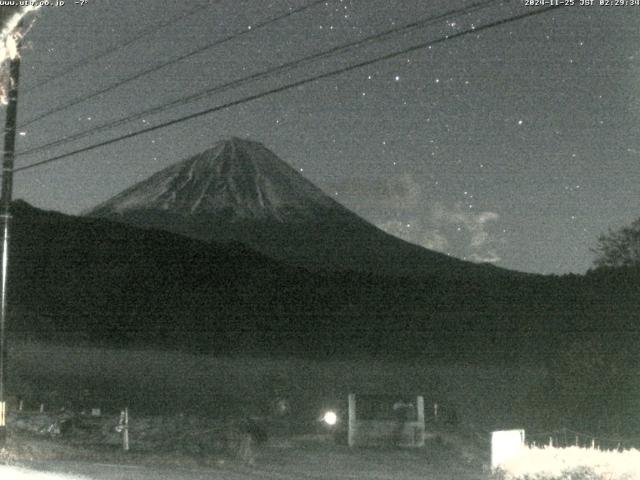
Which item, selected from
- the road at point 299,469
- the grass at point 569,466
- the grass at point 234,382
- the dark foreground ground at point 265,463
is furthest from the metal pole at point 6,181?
the grass at point 234,382

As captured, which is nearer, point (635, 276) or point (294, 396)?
point (294, 396)

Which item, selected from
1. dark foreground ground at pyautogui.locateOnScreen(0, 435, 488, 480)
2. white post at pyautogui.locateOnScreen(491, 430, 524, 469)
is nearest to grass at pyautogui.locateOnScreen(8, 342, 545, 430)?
dark foreground ground at pyautogui.locateOnScreen(0, 435, 488, 480)

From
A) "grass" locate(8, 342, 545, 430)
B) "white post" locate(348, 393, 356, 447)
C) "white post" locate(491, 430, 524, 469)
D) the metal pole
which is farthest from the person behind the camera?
"grass" locate(8, 342, 545, 430)

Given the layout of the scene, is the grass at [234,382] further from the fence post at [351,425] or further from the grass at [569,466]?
the grass at [569,466]

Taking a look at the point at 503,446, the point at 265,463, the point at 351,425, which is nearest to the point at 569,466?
the point at 503,446

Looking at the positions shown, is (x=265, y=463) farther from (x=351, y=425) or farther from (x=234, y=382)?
(x=234, y=382)

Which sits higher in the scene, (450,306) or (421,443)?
(450,306)

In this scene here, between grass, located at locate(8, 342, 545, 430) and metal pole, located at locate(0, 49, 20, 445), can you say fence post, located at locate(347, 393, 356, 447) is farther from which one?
metal pole, located at locate(0, 49, 20, 445)

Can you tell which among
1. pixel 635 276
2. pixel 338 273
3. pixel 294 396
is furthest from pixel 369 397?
pixel 338 273

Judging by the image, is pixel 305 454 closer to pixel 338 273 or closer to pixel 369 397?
pixel 369 397

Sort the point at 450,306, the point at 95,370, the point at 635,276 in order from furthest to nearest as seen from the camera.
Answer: the point at 450,306 < the point at 635,276 < the point at 95,370

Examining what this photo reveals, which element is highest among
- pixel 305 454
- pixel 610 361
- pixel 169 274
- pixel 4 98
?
pixel 169 274
